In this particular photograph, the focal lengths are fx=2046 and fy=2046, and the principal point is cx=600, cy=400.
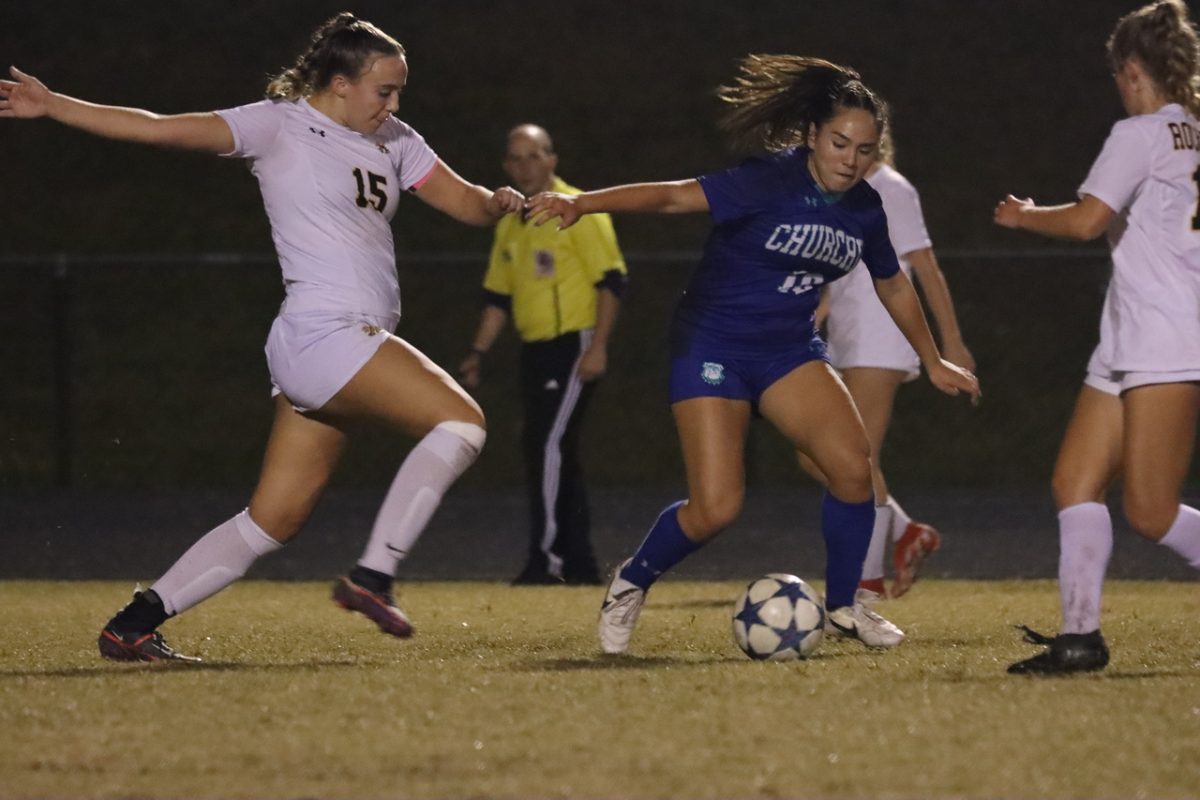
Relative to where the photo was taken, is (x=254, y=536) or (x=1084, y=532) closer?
(x=1084, y=532)

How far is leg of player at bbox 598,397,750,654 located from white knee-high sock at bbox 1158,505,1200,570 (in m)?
1.42

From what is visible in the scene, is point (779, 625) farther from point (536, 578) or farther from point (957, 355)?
point (536, 578)

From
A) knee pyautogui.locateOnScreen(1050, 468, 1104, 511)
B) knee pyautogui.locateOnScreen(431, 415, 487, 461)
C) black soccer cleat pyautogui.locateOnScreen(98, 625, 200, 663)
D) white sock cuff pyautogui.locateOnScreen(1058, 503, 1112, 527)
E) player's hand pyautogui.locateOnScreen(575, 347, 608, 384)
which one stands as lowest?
black soccer cleat pyautogui.locateOnScreen(98, 625, 200, 663)

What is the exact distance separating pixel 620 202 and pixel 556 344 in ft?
13.0

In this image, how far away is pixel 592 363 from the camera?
10.3 m

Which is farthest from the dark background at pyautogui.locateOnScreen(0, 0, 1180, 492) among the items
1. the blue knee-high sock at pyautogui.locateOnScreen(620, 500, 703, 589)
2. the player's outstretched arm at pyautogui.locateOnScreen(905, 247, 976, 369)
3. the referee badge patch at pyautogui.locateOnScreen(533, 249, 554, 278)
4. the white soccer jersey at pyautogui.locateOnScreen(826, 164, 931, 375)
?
the blue knee-high sock at pyautogui.locateOnScreen(620, 500, 703, 589)

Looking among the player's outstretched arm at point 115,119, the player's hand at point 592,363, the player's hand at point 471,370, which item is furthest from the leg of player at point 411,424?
the player's hand at point 471,370

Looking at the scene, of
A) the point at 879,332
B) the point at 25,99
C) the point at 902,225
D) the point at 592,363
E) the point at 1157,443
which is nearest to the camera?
the point at 1157,443

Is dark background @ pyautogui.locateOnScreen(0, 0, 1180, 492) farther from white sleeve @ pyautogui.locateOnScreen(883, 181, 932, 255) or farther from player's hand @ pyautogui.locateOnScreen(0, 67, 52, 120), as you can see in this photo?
player's hand @ pyautogui.locateOnScreen(0, 67, 52, 120)

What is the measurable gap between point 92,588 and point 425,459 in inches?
158

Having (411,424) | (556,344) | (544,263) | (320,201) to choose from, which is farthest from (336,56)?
(556,344)

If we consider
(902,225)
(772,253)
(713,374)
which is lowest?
(713,374)

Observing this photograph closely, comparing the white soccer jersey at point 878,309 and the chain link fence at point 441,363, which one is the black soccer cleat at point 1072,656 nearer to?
the white soccer jersey at point 878,309

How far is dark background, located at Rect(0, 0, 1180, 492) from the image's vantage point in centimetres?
1577
